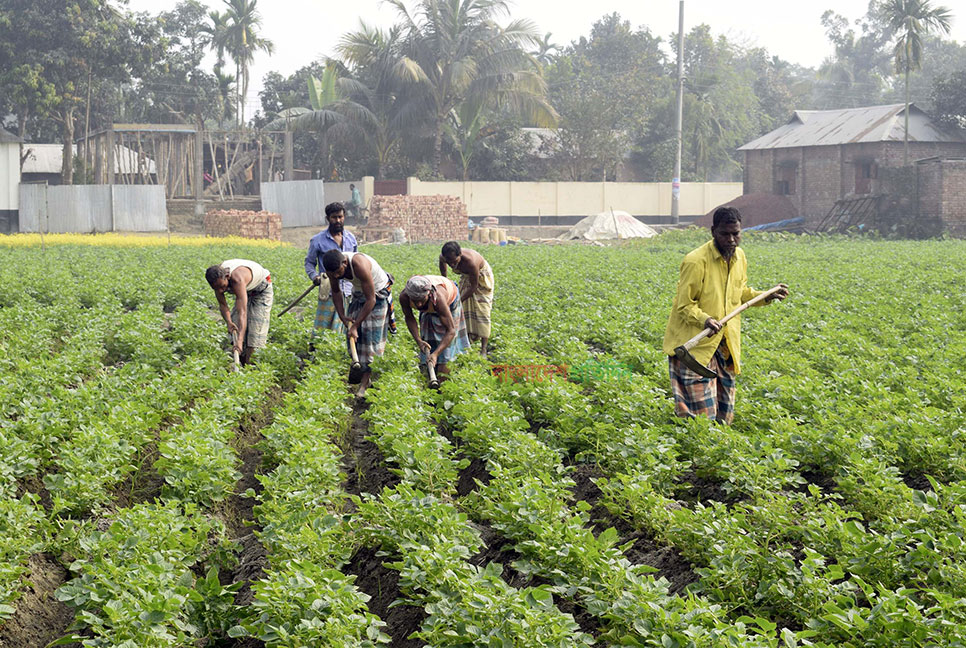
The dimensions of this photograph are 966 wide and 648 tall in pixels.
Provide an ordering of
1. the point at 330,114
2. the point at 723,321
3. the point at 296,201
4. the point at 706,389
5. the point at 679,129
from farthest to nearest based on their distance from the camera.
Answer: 1. the point at 330,114
2. the point at 296,201
3. the point at 679,129
4. the point at 706,389
5. the point at 723,321

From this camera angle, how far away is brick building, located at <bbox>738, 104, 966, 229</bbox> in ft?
118

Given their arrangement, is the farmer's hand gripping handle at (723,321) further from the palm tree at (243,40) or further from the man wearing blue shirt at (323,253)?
the palm tree at (243,40)

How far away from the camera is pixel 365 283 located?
8273 millimetres

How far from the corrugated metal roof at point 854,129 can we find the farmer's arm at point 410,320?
103 feet

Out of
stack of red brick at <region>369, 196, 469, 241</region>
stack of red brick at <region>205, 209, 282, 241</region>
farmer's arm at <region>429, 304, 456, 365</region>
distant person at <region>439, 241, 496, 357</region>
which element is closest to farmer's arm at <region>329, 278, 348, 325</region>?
farmer's arm at <region>429, 304, 456, 365</region>

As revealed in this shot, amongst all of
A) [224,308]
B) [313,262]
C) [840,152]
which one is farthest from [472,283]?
[840,152]

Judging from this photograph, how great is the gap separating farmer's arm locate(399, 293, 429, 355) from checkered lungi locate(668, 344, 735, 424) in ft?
7.35

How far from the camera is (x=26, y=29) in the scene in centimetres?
3356

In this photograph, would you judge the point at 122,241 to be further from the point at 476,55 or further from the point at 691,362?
the point at 691,362

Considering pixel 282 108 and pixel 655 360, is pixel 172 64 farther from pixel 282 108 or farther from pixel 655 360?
pixel 655 360

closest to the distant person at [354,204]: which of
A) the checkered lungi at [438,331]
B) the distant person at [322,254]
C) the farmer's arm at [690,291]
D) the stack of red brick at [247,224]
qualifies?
the stack of red brick at [247,224]

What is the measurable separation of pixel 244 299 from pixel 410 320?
1.75 metres

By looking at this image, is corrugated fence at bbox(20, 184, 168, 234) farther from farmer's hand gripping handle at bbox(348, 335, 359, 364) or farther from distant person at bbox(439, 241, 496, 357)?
farmer's hand gripping handle at bbox(348, 335, 359, 364)

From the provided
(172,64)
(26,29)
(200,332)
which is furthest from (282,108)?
(200,332)
